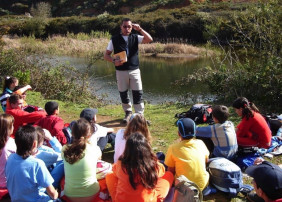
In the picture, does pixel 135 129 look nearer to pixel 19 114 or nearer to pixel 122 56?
pixel 19 114

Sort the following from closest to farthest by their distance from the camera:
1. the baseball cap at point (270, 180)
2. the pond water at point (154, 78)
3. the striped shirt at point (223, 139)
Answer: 1. the baseball cap at point (270, 180)
2. the striped shirt at point (223, 139)
3. the pond water at point (154, 78)

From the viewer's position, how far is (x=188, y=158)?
3227 millimetres

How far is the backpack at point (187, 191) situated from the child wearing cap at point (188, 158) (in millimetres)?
330

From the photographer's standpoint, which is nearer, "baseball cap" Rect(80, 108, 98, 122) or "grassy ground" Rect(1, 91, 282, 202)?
"baseball cap" Rect(80, 108, 98, 122)

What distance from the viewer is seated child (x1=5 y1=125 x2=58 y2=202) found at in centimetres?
280

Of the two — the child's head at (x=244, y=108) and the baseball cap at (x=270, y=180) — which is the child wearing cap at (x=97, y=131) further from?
the baseball cap at (x=270, y=180)

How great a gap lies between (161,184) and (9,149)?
164cm

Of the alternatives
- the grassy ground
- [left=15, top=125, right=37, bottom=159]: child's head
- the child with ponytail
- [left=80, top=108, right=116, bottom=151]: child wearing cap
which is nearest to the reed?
the grassy ground

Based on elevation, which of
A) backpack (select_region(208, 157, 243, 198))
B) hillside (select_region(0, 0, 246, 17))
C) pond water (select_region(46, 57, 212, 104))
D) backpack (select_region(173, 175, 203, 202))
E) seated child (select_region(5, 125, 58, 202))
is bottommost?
pond water (select_region(46, 57, 212, 104))

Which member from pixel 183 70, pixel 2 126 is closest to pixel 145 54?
pixel 183 70

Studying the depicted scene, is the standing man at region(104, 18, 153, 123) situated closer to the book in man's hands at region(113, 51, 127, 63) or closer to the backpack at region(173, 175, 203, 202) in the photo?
the book in man's hands at region(113, 51, 127, 63)

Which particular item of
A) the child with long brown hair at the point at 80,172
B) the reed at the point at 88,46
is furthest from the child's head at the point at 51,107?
the reed at the point at 88,46

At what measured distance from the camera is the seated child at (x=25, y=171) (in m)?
2.80

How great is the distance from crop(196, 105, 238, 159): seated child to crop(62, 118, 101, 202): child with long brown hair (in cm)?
161
